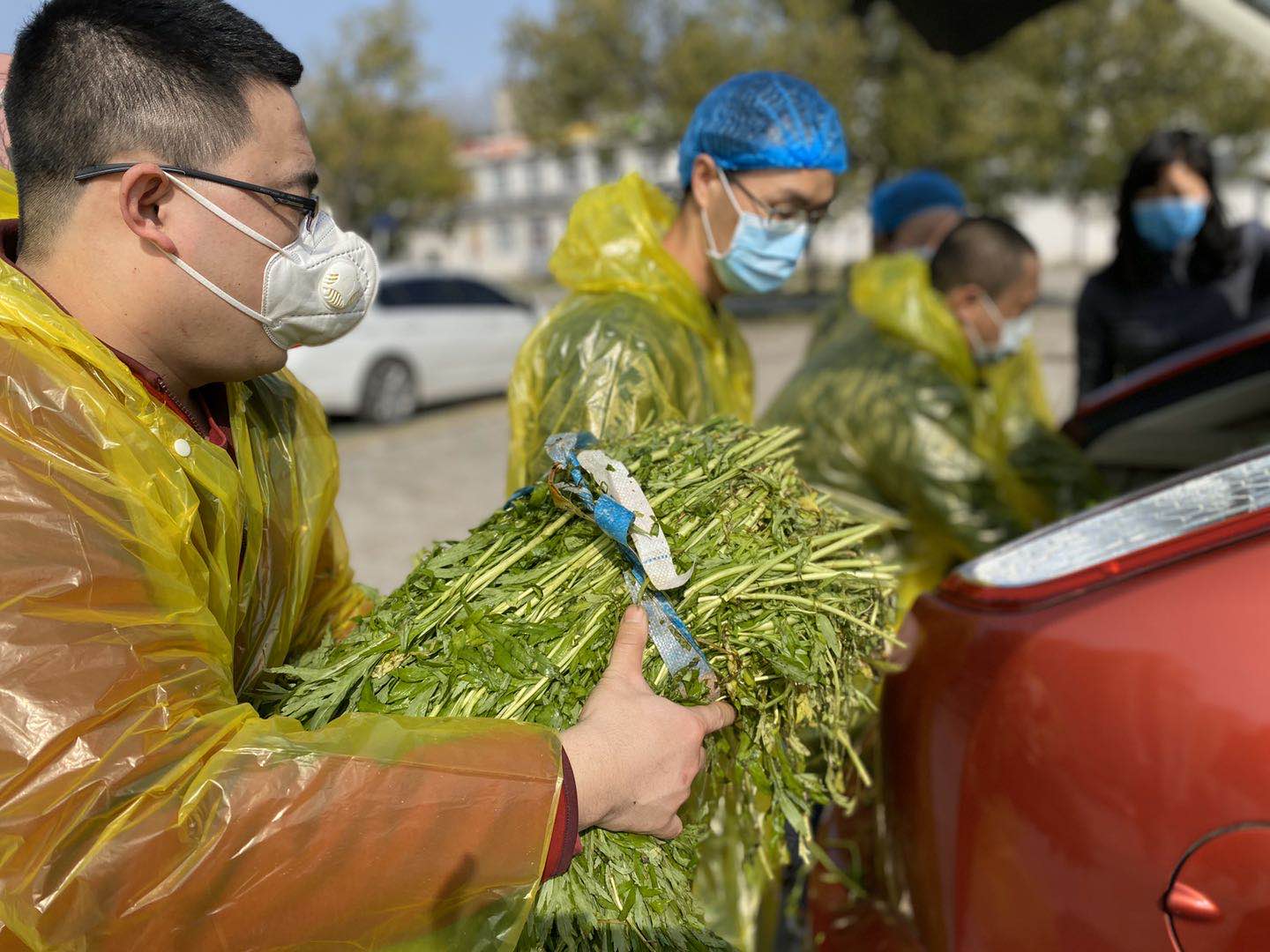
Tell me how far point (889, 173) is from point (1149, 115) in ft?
17.7

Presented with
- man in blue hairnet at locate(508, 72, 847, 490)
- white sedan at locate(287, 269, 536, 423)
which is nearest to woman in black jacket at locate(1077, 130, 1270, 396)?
man in blue hairnet at locate(508, 72, 847, 490)

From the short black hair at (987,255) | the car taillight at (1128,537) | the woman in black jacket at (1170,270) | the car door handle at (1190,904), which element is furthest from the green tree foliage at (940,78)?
the car door handle at (1190,904)

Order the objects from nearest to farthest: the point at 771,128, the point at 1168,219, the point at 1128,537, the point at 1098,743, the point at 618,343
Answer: the point at 1098,743 < the point at 1128,537 < the point at 618,343 < the point at 771,128 < the point at 1168,219

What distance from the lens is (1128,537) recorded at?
5.92 ft

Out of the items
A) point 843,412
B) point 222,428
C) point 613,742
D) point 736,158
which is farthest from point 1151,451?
point 222,428

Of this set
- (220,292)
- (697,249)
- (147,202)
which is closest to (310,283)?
(220,292)

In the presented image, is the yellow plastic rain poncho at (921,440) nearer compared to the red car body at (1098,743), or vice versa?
the red car body at (1098,743)

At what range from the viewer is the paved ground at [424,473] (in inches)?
273

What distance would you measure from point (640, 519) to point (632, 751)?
0.37 metres

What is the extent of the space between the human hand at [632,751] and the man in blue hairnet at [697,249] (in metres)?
0.86

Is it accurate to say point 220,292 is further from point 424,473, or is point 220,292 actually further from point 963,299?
point 424,473

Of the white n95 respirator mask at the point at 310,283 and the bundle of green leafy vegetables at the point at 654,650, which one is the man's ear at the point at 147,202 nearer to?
the white n95 respirator mask at the point at 310,283

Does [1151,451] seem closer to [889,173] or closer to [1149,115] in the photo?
[889,173]

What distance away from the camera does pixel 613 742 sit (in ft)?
4.65
